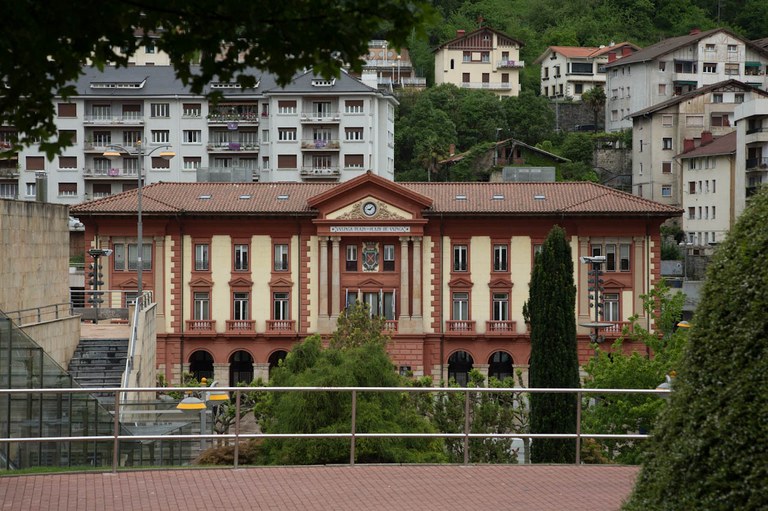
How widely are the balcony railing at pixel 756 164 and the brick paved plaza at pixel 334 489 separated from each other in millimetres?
66645

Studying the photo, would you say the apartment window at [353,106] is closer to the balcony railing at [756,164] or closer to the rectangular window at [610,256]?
the balcony railing at [756,164]

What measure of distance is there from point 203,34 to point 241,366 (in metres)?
56.1

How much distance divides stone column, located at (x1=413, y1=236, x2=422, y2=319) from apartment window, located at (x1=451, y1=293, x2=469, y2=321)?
66.3 inches

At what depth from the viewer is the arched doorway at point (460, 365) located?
63188 mm

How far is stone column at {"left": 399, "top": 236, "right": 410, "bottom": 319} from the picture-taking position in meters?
62.9

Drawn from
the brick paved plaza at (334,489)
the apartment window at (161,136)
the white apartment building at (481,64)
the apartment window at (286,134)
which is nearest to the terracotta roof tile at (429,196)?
the apartment window at (286,134)

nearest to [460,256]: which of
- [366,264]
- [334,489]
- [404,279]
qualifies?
[404,279]

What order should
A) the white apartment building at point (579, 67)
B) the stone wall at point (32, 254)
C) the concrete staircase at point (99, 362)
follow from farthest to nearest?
1. the white apartment building at point (579, 67)
2. the concrete staircase at point (99, 362)
3. the stone wall at point (32, 254)

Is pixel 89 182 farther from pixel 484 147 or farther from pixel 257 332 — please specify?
pixel 257 332

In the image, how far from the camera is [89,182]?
9912cm

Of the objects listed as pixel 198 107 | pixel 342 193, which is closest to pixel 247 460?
pixel 342 193

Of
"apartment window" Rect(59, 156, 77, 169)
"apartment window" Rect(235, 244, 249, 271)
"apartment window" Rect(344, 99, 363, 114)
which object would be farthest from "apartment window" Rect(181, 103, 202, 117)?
"apartment window" Rect(235, 244, 249, 271)

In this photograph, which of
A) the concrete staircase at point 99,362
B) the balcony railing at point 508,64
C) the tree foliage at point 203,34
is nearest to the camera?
the tree foliage at point 203,34

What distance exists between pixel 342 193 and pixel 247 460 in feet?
146
